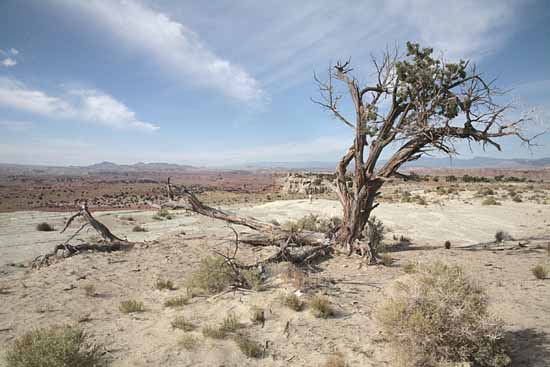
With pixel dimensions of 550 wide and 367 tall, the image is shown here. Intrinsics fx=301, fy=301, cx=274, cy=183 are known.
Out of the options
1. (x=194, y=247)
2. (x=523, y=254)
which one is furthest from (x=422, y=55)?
(x=194, y=247)

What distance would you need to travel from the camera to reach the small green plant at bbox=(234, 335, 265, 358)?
4.11 meters

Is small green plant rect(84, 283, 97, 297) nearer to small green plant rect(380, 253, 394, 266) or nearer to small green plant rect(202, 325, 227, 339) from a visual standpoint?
small green plant rect(202, 325, 227, 339)

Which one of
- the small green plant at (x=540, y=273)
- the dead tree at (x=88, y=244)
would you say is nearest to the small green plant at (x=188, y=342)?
the dead tree at (x=88, y=244)

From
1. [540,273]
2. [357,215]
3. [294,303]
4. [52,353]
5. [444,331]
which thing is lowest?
[294,303]

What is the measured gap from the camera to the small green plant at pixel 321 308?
5031 mm

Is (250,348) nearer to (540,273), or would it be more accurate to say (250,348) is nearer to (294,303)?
(294,303)

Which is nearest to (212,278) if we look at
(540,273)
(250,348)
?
(250,348)

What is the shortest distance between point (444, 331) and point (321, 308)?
1987mm

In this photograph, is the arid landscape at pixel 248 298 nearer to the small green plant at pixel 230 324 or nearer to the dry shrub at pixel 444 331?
the small green plant at pixel 230 324

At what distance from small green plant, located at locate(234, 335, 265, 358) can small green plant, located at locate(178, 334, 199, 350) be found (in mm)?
589

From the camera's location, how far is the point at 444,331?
3.52 meters

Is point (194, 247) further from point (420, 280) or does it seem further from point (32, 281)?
point (420, 280)

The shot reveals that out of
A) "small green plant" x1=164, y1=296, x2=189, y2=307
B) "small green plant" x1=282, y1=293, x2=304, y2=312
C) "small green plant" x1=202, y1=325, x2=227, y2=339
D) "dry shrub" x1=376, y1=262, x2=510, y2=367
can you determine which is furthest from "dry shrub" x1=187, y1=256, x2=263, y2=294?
"dry shrub" x1=376, y1=262, x2=510, y2=367

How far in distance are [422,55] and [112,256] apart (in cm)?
1047
